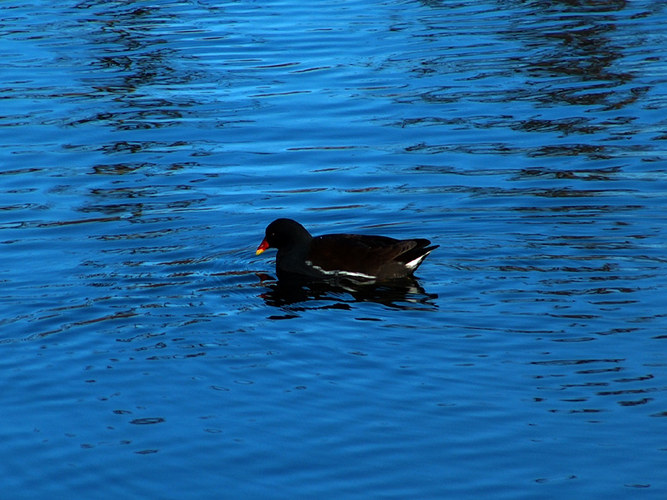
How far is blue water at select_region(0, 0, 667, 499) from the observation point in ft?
21.2

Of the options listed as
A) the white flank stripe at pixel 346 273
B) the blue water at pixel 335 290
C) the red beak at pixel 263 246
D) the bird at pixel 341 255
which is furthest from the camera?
the red beak at pixel 263 246

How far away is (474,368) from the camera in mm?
7496

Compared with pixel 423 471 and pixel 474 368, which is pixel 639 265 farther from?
pixel 423 471

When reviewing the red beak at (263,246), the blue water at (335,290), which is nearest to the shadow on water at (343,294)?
the blue water at (335,290)

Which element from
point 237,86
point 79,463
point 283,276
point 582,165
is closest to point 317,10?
point 237,86

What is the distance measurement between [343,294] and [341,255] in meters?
0.46

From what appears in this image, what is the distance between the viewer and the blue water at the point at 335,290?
255 inches

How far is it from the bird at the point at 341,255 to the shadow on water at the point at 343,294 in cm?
9

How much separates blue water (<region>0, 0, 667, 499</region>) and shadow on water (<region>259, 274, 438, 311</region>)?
40mm

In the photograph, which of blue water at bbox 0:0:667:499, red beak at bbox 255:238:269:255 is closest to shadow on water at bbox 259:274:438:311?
blue water at bbox 0:0:667:499

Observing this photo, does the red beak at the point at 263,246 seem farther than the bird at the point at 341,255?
Yes

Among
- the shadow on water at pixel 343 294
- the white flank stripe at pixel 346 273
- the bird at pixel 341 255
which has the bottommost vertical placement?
the shadow on water at pixel 343 294

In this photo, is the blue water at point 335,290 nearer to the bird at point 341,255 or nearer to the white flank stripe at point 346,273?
the bird at point 341,255

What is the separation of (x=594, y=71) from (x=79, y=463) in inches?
480
